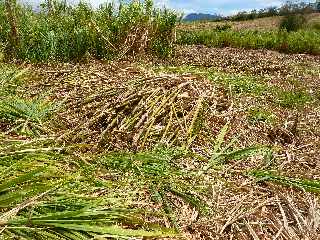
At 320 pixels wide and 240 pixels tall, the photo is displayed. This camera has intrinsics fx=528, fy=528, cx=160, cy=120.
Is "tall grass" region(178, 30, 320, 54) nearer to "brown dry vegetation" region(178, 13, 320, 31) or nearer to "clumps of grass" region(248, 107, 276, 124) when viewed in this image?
"clumps of grass" region(248, 107, 276, 124)

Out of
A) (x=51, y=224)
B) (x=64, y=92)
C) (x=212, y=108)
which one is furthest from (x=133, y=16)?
(x=51, y=224)

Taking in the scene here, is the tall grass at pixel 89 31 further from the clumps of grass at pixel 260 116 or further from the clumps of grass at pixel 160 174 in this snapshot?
the clumps of grass at pixel 160 174

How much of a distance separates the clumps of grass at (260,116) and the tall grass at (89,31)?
10.5 ft

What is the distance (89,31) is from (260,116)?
3718mm

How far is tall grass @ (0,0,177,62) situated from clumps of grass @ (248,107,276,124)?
320cm

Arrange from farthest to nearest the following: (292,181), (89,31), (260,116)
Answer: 1. (89,31)
2. (260,116)
3. (292,181)

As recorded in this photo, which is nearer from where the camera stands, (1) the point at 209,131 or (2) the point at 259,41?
(1) the point at 209,131

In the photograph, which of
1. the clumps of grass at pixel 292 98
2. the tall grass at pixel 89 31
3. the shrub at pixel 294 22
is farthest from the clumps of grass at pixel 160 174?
the shrub at pixel 294 22

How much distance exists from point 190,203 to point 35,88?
8.45 feet

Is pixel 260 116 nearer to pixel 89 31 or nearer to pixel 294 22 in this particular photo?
pixel 89 31

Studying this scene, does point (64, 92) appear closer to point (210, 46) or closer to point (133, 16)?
point (133, 16)

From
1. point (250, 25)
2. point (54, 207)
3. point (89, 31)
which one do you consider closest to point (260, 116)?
point (54, 207)

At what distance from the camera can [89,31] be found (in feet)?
23.7

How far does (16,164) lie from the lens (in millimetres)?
2564
